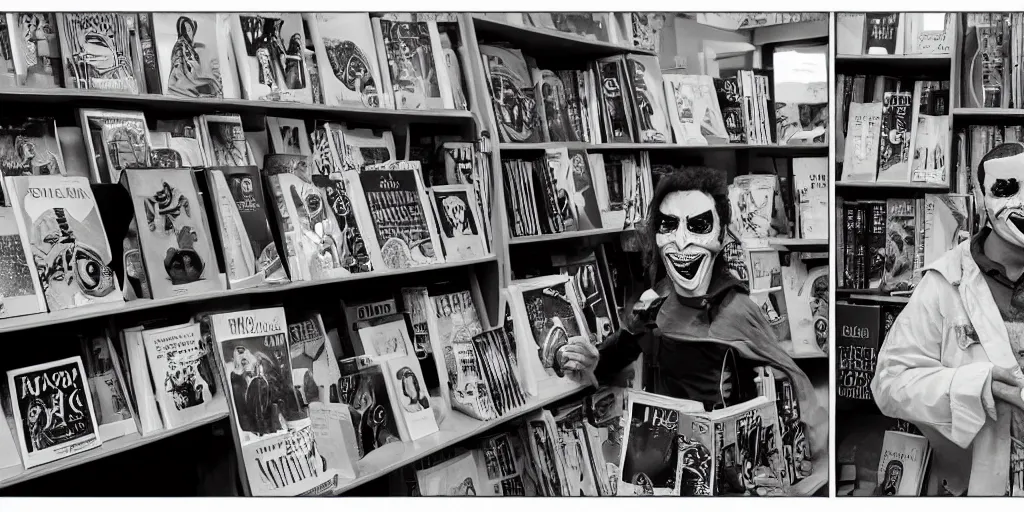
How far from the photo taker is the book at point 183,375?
2.10 m

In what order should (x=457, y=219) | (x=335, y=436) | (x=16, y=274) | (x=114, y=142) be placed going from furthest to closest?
(x=457, y=219)
(x=335, y=436)
(x=114, y=142)
(x=16, y=274)

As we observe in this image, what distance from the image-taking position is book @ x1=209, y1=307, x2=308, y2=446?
7.14 ft

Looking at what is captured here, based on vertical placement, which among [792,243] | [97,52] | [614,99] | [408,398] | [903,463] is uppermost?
[97,52]

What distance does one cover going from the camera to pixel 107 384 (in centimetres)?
209

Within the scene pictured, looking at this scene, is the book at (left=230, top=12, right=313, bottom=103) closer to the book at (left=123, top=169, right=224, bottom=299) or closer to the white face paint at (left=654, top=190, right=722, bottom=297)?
the book at (left=123, top=169, right=224, bottom=299)

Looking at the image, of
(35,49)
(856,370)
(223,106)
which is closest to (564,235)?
(856,370)

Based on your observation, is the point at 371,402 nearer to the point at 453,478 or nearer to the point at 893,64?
the point at 453,478

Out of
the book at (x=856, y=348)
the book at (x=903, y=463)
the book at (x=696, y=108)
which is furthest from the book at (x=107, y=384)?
the book at (x=903, y=463)

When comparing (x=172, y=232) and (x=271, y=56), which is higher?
(x=271, y=56)

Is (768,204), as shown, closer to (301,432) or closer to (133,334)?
(301,432)

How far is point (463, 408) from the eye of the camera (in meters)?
2.49

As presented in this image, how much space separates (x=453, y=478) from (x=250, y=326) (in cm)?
76

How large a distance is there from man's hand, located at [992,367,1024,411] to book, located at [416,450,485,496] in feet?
4.73

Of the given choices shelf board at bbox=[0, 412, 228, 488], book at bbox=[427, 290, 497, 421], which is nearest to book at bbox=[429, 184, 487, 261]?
book at bbox=[427, 290, 497, 421]
